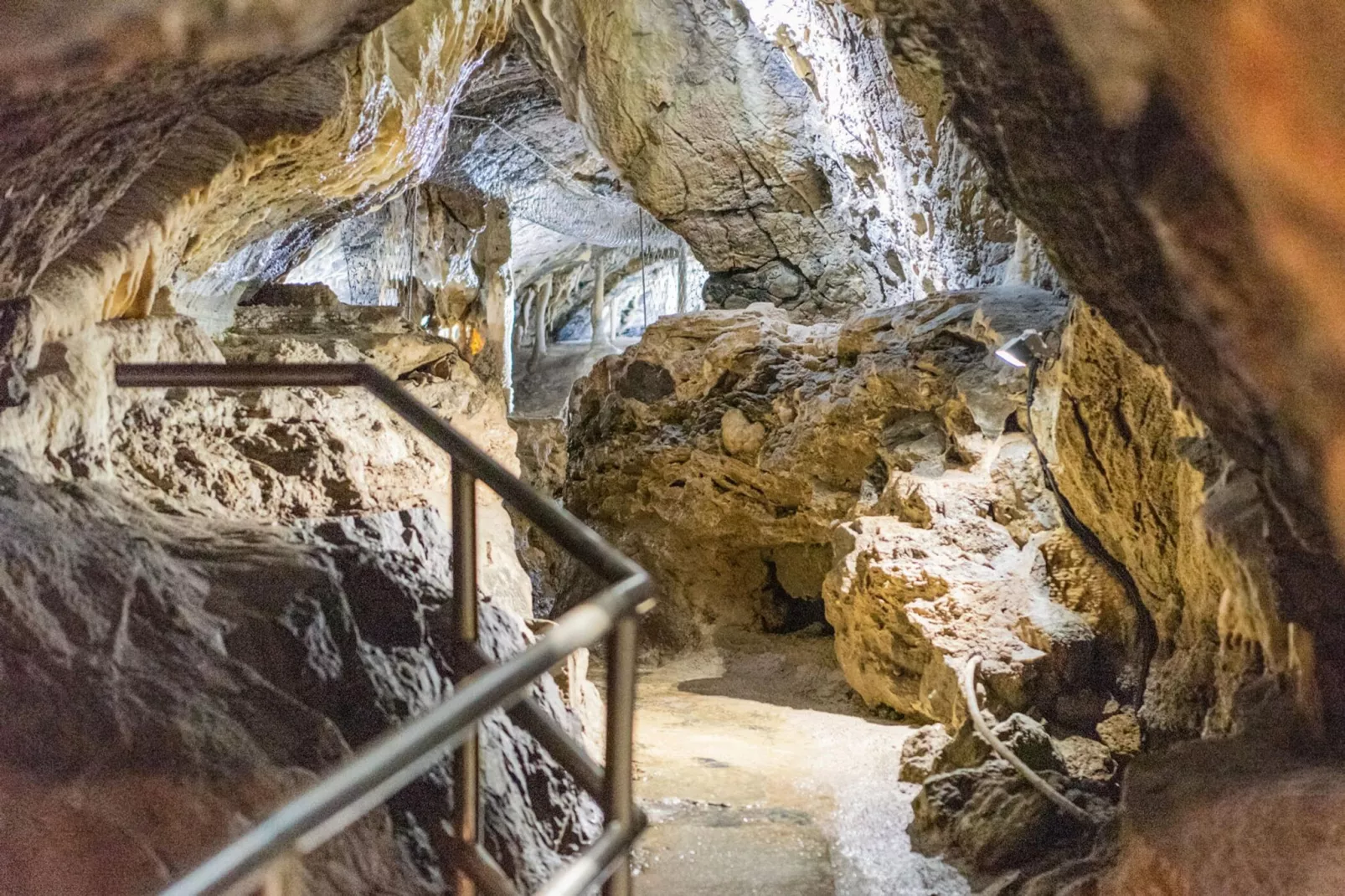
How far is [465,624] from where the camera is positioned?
1.96 meters

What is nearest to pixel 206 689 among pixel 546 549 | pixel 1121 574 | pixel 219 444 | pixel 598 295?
pixel 219 444

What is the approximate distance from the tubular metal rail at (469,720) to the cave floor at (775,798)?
79.8 inches

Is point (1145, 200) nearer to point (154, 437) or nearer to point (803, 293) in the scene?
point (154, 437)

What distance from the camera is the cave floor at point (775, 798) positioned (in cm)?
377

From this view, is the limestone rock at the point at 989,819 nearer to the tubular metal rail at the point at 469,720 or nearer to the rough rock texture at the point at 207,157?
the tubular metal rail at the point at 469,720

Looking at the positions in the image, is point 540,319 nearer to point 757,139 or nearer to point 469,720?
point 757,139

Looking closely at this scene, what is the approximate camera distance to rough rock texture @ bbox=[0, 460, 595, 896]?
1.80 m

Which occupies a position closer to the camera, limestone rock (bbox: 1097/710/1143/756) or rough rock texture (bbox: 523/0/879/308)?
limestone rock (bbox: 1097/710/1143/756)

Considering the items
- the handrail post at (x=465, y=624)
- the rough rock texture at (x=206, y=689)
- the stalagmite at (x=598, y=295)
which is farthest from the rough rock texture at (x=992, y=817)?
the stalagmite at (x=598, y=295)

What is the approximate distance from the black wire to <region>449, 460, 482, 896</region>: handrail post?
3.39 metres

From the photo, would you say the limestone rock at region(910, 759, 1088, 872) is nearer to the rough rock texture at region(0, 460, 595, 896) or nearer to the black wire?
the black wire

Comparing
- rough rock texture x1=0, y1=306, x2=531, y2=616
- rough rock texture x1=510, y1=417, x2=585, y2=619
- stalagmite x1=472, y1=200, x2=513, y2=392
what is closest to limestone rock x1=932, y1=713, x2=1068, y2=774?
rough rock texture x1=0, y1=306, x2=531, y2=616

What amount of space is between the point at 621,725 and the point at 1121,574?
4.14 metres

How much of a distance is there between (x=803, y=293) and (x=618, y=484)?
4230 millimetres
